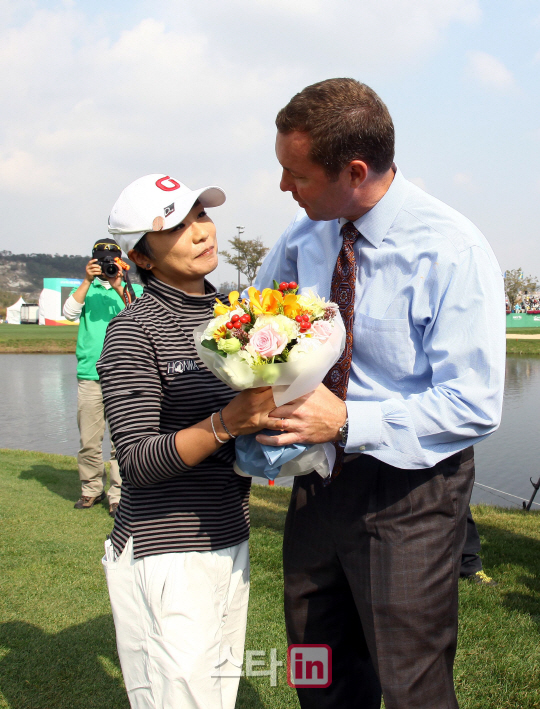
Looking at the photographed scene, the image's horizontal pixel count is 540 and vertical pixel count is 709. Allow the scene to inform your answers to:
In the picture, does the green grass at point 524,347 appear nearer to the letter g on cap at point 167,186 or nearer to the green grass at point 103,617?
the green grass at point 103,617

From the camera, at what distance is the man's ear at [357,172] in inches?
81.4

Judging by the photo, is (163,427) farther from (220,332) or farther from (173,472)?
(220,332)

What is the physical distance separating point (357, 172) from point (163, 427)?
110 cm

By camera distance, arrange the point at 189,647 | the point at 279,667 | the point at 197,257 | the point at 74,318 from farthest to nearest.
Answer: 1. the point at 74,318
2. the point at 279,667
3. the point at 197,257
4. the point at 189,647

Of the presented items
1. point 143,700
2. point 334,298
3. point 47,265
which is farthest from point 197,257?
point 47,265

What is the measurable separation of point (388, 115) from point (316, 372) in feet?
3.13

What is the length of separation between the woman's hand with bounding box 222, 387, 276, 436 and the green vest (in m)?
4.75

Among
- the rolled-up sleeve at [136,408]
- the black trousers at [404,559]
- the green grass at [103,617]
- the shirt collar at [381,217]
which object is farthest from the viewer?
the green grass at [103,617]

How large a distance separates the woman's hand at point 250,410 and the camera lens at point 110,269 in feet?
15.9

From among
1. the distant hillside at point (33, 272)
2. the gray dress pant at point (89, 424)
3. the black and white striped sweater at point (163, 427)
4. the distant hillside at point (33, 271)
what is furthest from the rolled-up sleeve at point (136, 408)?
the distant hillside at point (33, 271)

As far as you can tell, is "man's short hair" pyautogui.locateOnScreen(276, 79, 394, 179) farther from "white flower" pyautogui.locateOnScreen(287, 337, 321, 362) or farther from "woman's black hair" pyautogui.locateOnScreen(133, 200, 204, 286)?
"white flower" pyautogui.locateOnScreen(287, 337, 321, 362)

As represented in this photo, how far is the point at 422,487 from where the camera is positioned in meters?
2.08

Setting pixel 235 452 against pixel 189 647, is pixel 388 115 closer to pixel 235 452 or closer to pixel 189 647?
pixel 235 452

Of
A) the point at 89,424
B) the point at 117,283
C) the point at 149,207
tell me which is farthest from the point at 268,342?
the point at 89,424
